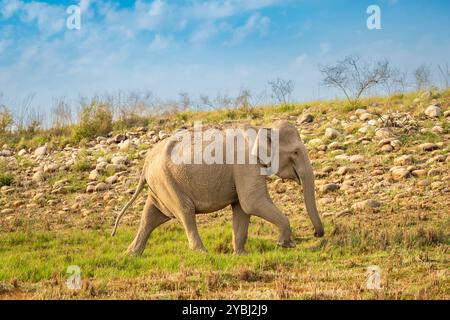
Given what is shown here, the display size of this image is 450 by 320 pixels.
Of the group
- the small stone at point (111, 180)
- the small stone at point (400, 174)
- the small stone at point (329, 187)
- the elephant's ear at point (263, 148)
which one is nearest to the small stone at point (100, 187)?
the small stone at point (111, 180)

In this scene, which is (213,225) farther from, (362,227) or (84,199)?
(84,199)

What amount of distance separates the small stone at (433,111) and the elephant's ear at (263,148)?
33.8 feet

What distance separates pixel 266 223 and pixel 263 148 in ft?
10.00

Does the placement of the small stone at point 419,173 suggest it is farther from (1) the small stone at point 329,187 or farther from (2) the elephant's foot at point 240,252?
(2) the elephant's foot at point 240,252

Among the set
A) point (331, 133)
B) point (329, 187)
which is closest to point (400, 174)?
point (329, 187)

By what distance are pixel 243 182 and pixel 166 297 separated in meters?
3.28

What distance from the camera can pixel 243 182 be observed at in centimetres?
1041

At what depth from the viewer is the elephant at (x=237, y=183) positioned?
10.4m

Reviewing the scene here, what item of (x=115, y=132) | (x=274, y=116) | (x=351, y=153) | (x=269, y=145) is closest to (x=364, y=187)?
(x=351, y=153)

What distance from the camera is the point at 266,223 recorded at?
13.2 metres

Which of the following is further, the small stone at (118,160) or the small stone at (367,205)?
the small stone at (118,160)

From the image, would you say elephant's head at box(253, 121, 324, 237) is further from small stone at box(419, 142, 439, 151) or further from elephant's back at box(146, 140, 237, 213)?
small stone at box(419, 142, 439, 151)

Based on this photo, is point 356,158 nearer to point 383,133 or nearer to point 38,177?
point 383,133

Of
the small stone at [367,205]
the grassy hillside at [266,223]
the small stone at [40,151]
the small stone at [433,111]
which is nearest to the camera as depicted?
the grassy hillside at [266,223]
